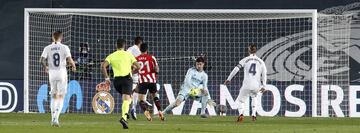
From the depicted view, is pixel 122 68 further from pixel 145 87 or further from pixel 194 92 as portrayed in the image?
pixel 194 92

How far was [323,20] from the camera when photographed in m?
40.0

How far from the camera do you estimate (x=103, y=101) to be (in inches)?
1545

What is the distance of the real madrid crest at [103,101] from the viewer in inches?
1528

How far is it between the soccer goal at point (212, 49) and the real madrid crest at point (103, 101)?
18 centimetres

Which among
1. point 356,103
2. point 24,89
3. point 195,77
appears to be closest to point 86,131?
point 195,77

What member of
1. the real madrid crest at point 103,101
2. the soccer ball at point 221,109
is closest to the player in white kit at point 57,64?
the soccer ball at point 221,109

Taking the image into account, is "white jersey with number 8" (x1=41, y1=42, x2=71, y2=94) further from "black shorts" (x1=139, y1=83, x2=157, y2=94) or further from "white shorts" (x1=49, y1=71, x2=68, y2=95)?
"black shorts" (x1=139, y1=83, x2=157, y2=94)

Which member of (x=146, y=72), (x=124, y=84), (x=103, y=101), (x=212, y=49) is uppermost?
(x=212, y=49)

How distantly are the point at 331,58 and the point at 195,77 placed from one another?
682 cm

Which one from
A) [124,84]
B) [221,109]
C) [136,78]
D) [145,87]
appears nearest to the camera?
[124,84]

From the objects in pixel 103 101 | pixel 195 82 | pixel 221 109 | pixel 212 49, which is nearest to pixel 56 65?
pixel 195 82

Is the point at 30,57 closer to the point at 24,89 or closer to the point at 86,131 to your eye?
the point at 24,89

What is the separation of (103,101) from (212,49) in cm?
425

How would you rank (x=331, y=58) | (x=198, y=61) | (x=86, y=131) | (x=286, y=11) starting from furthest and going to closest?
(x=331, y=58) → (x=286, y=11) → (x=198, y=61) → (x=86, y=131)
